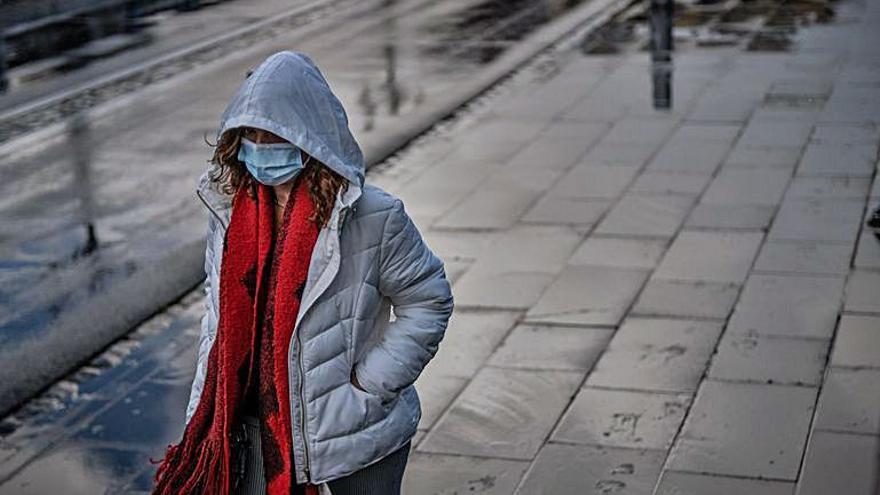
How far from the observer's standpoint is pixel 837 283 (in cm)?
820

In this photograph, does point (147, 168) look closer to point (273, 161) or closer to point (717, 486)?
point (717, 486)

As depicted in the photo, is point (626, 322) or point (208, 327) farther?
point (626, 322)

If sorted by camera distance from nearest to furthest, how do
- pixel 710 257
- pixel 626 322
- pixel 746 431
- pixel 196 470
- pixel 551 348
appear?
pixel 196 470 < pixel 746 431 < pixel 551 348 < pixel 626 322 < pixel 710 257

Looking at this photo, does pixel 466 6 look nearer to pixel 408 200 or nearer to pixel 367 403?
pixel 408 200

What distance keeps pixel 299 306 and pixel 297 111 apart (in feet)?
1.57

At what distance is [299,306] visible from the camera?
153 inches

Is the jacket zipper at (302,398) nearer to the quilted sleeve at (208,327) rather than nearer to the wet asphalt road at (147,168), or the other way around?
the quilted sleeve at (208,327)

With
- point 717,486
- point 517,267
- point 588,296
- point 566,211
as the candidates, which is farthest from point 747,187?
point 717,486

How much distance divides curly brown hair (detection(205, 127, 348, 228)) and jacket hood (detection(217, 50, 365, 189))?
6cm

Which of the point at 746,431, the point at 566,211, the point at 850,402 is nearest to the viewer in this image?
the point at 746,431

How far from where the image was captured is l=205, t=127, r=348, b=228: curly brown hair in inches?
153

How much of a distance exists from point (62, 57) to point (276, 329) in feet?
47.2

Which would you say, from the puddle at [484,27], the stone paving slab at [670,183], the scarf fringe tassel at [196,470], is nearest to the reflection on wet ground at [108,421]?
the scarf fringe tassel at [196,470]

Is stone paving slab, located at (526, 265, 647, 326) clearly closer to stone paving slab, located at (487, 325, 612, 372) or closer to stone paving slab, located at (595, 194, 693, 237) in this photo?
stone paving slab, located at (487, 325, 612, 372)
